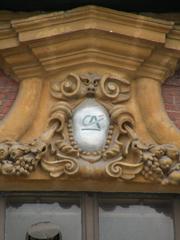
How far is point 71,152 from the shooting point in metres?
6.85

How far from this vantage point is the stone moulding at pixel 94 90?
22.5 ft

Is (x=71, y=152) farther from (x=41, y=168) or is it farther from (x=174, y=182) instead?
(x=174, y=182)

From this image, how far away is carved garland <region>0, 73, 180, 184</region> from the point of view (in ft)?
22.2

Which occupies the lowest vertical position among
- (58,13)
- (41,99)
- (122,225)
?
(122,225)

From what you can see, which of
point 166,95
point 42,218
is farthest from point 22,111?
point 166,95

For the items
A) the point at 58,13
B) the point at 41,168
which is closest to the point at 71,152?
the point at 41,168

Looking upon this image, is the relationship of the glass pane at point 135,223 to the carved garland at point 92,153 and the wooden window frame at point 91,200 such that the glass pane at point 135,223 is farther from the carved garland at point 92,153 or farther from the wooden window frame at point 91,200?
the carved garland at point 92,153

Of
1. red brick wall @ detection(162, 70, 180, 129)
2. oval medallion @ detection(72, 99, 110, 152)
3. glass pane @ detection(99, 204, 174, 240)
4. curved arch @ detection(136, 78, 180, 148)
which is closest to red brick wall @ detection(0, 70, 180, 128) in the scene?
red brick wall @ detection(162, 70, 180, 129)

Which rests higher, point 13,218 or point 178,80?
point 178,80

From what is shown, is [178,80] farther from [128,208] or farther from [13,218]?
[13,218]

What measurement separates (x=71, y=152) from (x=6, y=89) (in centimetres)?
81

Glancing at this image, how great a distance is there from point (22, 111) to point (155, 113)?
1.01 m

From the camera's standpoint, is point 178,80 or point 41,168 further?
point 178,80

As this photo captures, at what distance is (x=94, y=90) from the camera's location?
279 inches
